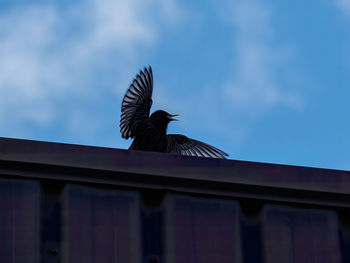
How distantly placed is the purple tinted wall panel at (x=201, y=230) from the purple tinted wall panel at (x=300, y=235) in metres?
0.28

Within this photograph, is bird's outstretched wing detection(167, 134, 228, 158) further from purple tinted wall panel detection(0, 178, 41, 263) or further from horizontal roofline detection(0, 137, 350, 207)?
purple tinted wall panel detection(0, 178, 41, 263)

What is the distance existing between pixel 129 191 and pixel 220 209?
74cm

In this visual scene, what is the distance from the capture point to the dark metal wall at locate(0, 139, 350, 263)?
5.64 m

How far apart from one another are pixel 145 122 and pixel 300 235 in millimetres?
4162

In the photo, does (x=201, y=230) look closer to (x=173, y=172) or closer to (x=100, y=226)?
(x=173, y=172)

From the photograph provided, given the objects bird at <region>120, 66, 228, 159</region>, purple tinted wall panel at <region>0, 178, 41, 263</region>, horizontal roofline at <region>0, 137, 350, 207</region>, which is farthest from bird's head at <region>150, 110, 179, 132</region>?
purple tinted wall panel at <region>0, 178, 41, 263</region>

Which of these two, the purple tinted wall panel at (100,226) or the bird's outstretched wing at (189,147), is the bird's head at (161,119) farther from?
the purple tinted wall panel at (100,226)

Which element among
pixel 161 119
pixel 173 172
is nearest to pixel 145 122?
pixel 161 119

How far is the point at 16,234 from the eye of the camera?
5.58m

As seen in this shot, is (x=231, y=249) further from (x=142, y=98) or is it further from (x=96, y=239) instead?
(x=142, y=98)

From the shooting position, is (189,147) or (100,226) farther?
(189,147)

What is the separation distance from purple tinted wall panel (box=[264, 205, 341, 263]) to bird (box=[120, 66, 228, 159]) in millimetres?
3697

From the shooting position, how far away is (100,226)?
5754 millimetres

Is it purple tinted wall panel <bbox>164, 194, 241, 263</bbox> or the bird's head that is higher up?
the bird's head
